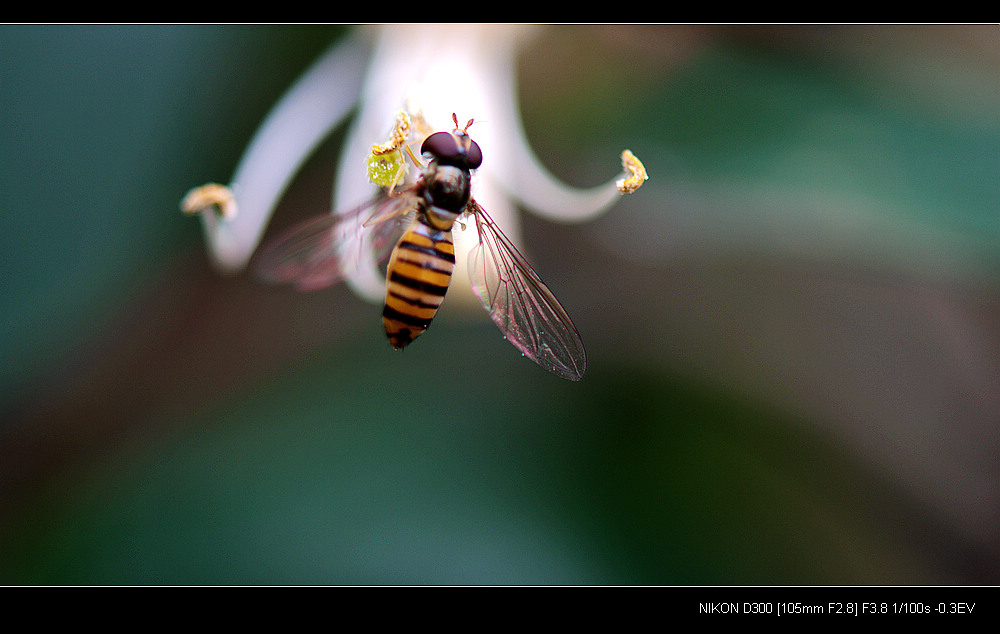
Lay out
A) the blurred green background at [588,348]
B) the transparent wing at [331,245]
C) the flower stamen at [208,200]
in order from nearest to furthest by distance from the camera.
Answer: the transparent wing at [331,245]
the flower stamen at [208,200]
the blurred green background at [588,348]

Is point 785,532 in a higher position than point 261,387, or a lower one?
lower

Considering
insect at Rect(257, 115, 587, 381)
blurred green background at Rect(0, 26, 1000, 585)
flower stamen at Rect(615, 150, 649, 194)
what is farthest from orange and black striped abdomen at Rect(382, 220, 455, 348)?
blurred green background at Rect(0, 26, 1000, 585)

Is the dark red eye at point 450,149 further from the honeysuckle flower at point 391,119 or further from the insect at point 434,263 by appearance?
the honeysuckle flower at point 391,119

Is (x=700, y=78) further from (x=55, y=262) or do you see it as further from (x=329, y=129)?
(x=55, y=262)

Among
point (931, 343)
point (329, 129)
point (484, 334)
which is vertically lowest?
point (931, 343)

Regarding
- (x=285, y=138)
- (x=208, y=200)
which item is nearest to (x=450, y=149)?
(x=208, y=200)

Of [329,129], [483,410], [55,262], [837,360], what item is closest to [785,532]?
[837,360]

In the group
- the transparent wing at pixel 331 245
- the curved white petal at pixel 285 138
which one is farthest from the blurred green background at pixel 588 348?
the transparent wing at pixel 331 245
